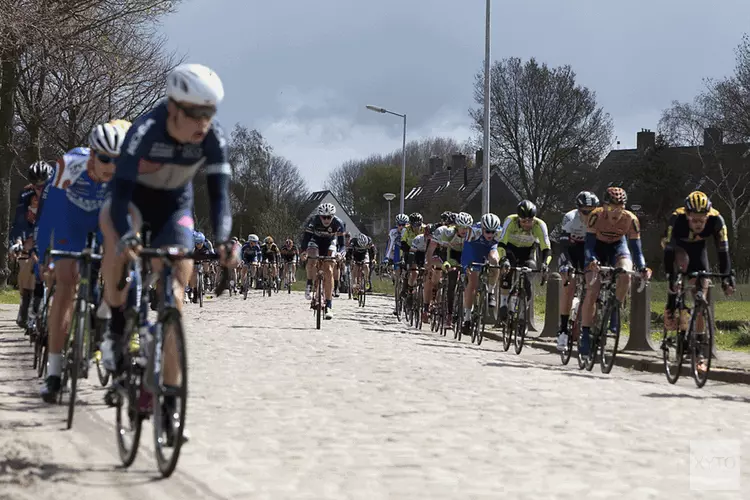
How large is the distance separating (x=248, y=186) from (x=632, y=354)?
83.7 m

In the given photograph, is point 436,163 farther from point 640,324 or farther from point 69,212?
point 69,212

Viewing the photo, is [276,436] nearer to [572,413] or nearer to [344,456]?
[344,456]

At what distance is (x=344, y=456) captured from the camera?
610cm

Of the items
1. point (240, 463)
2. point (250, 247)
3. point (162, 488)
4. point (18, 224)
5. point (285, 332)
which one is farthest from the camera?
point (250, 247)

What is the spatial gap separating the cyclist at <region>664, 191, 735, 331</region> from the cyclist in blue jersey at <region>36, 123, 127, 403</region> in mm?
5552

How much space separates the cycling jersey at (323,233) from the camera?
18.0 meters

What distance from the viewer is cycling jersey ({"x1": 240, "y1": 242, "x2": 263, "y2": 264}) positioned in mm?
36406

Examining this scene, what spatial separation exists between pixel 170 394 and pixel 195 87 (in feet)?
4.95

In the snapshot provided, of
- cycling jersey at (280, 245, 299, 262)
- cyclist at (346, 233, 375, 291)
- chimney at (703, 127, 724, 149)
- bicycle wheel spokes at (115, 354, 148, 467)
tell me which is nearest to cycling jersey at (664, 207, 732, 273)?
bicycle wheel spokes at (115, 354, 148, 467)

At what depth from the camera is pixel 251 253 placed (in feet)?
120

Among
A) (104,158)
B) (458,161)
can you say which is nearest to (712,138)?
(458,161)

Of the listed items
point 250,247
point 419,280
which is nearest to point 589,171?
point 250,247

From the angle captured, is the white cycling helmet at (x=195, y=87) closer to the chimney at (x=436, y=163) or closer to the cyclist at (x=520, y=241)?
the cyclist at (x=520, y=241)

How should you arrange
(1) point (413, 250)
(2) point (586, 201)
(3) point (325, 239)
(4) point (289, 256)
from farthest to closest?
(4) point (289, 256) < (1) point (413, 250) < (3) point (325, 239) < (2) point (586, 201)
